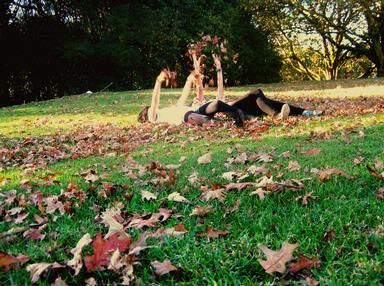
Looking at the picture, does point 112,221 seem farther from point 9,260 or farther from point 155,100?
point 155,100

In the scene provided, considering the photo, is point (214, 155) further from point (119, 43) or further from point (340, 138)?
point (119, 43)

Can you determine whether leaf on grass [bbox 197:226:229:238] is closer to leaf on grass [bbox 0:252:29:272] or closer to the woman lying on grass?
leaf on grass [bbox 0:252:29:272]

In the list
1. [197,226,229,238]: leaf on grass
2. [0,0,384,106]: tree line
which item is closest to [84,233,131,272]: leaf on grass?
[197,226,229,238]: leaf on grass

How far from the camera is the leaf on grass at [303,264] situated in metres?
1.93

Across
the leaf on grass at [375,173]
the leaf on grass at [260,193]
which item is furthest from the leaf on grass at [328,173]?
the leaf on grass at [260,193]

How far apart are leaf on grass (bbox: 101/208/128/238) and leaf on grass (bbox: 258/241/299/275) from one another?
0.81 metres

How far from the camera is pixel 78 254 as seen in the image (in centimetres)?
208

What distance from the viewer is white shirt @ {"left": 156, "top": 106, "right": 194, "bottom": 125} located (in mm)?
9352

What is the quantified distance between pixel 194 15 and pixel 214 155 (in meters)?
22.0

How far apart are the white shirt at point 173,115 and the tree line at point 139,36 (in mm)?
15306

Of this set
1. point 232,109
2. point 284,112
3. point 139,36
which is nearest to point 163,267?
point 232,109

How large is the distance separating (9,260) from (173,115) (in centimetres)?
757

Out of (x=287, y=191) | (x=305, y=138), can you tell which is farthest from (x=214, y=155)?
(x=287, y=191)

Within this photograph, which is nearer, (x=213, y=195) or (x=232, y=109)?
(x=213, y=195)
